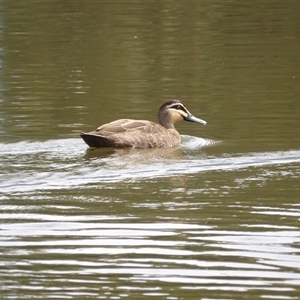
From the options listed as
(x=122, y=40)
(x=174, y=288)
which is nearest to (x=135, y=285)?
(x=174, y=288)

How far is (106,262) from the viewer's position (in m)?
7.96

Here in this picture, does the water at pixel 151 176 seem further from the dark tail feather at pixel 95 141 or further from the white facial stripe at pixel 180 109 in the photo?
the white facial stripe at pixel 180 109

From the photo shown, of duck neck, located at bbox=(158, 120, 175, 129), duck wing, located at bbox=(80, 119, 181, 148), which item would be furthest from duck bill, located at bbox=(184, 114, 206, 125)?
duck wing, located at bbox=(80, 119, 181, 148)

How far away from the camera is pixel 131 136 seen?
45.4ft

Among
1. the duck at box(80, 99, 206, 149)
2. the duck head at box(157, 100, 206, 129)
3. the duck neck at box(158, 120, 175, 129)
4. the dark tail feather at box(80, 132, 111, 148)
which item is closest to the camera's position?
the dark tail feather at box(80, 132, 111, 148)

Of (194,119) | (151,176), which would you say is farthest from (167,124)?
(151,176)

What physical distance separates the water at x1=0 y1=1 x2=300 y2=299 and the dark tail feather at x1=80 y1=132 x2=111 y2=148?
94 millimetres

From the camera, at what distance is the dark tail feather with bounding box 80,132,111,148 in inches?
531

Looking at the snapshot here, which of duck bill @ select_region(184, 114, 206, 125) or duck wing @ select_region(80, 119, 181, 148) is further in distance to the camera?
duck bill @ select_region(184, 114, 206, 125)

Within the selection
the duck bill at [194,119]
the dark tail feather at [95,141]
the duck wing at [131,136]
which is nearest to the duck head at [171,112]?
the duck bill at [194,119]

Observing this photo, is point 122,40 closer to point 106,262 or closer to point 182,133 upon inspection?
point 182,133

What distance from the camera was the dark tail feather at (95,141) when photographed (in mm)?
13479

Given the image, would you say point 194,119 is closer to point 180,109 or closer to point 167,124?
point 180,109

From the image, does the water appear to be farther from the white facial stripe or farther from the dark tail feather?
the white facial stripe
